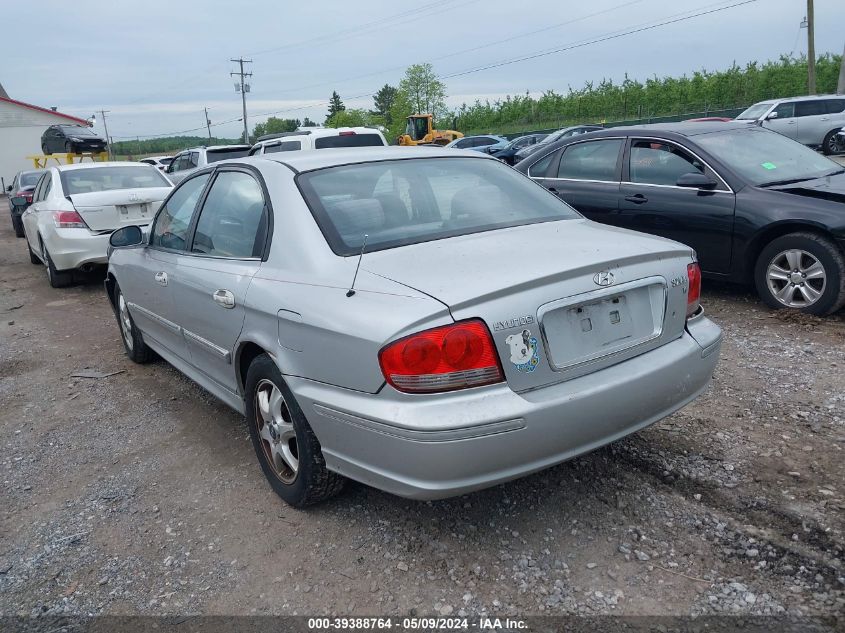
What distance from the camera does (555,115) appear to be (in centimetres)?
5772

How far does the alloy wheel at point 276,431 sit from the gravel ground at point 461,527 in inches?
7.1

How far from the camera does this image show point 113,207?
341 inches

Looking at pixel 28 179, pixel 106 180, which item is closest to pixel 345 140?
pixel 106 180

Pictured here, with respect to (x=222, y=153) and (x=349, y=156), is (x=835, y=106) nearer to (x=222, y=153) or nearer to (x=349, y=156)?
(x=222, y=153)

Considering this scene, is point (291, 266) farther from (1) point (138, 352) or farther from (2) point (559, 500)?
(1) point (138, 352)

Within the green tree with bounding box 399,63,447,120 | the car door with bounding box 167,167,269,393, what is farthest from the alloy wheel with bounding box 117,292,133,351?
the green tree with bounding box 399,63,447,120

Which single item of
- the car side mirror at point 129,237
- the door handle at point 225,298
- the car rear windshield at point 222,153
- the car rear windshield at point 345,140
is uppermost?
the car rear windshield at point 222,153

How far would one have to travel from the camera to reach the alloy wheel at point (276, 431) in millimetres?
3159

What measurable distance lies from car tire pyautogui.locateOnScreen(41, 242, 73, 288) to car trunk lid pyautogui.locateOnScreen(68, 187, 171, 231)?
104 cm

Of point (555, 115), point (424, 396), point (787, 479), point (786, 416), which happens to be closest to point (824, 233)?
point (786, 416)

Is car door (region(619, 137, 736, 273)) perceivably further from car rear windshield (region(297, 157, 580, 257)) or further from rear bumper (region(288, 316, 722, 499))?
rear bumper (region(288, 316, 722, 499))

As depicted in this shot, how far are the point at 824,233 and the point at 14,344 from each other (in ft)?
23.7

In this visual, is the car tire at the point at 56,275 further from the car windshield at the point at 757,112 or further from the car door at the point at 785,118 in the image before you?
the car door at the point at 785,118

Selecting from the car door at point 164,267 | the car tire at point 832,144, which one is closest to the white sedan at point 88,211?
the car door at point 164,267
